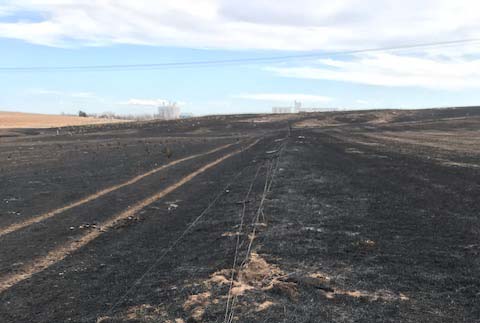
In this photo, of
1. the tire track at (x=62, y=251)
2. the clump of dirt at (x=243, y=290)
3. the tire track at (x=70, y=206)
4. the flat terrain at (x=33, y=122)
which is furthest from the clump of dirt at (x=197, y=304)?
the flat terrain at (x=33, y=122)

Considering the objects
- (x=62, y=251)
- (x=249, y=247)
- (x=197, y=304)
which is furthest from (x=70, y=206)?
(x=197, y=304)

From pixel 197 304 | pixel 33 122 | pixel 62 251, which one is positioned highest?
pixel 33 122

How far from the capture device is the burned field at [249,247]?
7.09m

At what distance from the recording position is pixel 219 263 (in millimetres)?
9164

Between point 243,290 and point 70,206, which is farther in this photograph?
point 70,206

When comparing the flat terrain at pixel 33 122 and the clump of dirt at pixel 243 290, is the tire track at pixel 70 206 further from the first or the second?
the flat terrain at pixel 33 122

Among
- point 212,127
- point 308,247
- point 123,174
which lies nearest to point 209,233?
point 308,247

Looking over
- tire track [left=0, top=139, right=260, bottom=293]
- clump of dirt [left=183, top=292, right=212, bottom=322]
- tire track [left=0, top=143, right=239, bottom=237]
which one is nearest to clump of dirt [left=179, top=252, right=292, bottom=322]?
clump of dirt [left=183, top=292, right=212, bottom=322]

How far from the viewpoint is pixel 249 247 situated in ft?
32.8

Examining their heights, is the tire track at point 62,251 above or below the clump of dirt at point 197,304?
below

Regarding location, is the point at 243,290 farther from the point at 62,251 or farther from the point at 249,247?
the point at 62,251

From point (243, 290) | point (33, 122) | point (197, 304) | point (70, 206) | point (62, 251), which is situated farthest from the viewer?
point (33, 122)

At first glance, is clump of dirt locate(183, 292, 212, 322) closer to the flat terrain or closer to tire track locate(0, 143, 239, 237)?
tire track locate(0, 143, 239, 237)

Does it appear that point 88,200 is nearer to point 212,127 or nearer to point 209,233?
point 209,233
